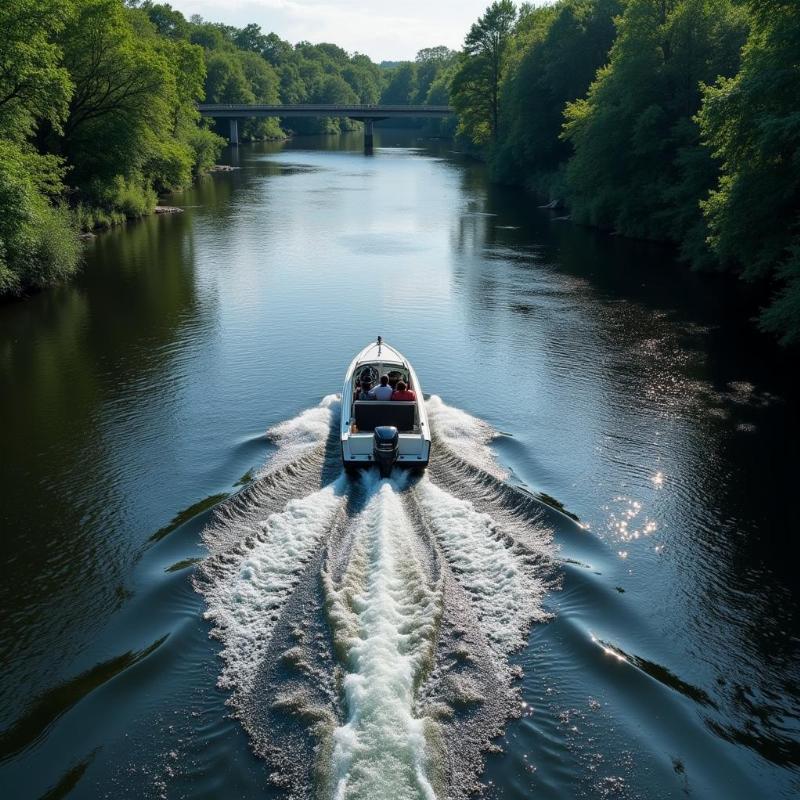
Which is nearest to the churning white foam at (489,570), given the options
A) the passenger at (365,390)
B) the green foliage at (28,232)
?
the passenger at (365,390)

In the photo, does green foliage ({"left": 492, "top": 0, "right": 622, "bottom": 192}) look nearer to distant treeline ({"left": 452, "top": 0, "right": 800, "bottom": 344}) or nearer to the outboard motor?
distant treeline ({"left": 452, "top": 0, "right": 800, "bottom": 344})

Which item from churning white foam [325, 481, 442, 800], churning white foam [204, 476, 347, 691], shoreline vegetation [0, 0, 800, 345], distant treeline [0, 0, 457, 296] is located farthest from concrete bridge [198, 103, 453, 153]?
churning white foam [325, 481, 442, 800]

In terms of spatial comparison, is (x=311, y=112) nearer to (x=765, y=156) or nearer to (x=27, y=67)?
(x=27, y=67)

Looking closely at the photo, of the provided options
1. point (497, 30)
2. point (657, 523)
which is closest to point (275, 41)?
point (497, 30)

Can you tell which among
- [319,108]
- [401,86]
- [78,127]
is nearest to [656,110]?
[78,127]

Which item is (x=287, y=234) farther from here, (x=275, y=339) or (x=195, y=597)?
(x=195, y=597)
